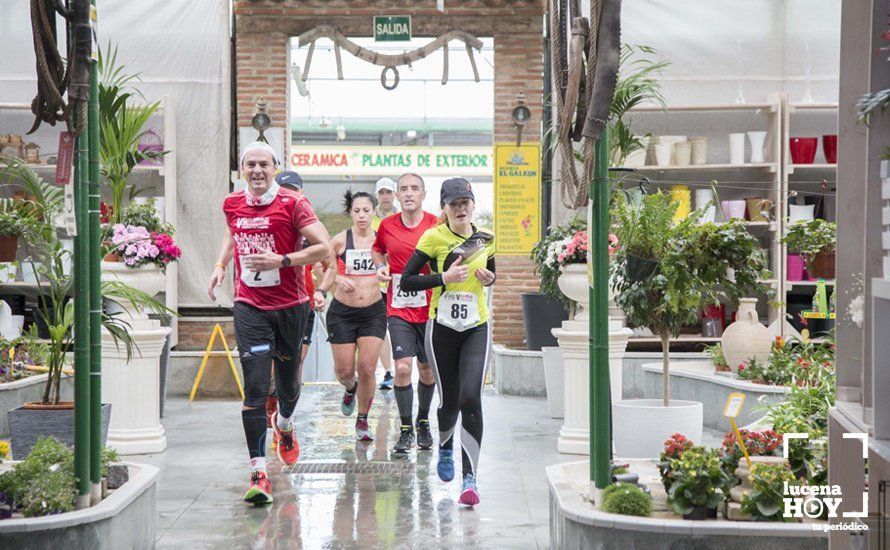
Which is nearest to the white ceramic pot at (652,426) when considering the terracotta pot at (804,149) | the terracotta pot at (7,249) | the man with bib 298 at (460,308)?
the man with bib 298 at (460,308)

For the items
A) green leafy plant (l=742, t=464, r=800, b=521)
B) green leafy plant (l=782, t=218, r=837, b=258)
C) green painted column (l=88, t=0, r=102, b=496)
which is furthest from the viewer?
green leafy plant (l=782, t=218, r=837, b=258)

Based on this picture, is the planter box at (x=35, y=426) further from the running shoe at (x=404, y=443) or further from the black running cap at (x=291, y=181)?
the black running cap at (x=291, y=181)

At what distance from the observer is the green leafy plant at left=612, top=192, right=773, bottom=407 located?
5910 mm

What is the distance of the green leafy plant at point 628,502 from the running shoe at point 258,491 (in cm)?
203

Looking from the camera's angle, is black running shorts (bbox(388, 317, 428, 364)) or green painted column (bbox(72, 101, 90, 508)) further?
black running shorts (bbox(388, 317, 428, 364))

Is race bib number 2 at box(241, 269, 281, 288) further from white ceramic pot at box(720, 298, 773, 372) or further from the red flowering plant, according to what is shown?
white ceramic pot at box(720, 298, 773, 372)

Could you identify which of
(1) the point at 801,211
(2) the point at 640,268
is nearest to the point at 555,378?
(2) the point at 640,268

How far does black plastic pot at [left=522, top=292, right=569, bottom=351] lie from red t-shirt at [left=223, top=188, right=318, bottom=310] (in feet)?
16.6

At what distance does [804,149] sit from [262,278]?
6.77m

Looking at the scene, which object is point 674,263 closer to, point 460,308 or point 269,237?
point 460,308

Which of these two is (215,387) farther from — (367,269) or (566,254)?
(566,254)

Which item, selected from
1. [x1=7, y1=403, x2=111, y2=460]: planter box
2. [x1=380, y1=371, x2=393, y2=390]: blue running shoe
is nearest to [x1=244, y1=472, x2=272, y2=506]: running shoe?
[x1=7, y1=403, x2=111, y2=460]: planter box

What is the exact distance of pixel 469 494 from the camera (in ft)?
18.2

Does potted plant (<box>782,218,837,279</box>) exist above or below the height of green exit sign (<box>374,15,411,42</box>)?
below
